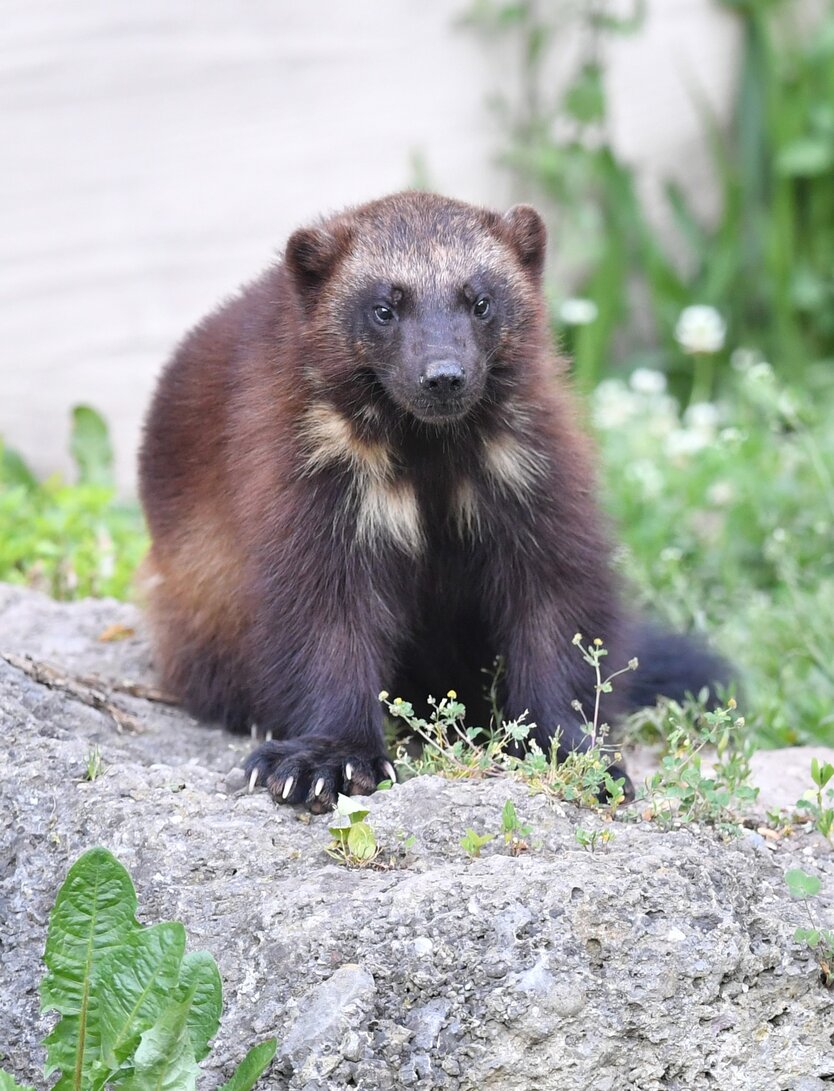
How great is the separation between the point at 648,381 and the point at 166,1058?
4.86 meters

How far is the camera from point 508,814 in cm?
258

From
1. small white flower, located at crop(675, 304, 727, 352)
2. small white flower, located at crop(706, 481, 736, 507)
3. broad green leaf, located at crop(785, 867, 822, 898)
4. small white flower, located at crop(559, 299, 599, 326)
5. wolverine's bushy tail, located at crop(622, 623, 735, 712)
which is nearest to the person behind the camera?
broad green leaf, located at crop(785, 867, 822, 898)

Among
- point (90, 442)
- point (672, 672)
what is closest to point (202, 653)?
point (672, 672)

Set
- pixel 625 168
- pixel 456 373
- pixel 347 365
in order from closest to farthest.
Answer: pixel 456 373
pixel 347 365
pixel 625 168

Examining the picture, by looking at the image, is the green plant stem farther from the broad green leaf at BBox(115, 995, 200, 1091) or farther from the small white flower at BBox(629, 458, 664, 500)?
the broad green leaf at BBox(115, 995, 200, 1091)

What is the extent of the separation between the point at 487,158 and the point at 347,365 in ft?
14.0

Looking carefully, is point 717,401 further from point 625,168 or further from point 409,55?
point 409,55

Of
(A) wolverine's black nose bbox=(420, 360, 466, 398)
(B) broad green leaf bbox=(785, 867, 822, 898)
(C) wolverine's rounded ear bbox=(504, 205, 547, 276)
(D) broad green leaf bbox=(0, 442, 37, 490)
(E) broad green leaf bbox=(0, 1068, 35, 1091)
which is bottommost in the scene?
(D) broad green leaf bbox=(0, 442, 37, 490)

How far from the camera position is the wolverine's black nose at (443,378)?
3.01 m

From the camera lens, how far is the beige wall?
21.0ft

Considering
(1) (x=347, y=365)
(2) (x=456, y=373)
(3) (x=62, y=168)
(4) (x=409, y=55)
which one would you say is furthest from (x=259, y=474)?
(4) (x=409, y=55)

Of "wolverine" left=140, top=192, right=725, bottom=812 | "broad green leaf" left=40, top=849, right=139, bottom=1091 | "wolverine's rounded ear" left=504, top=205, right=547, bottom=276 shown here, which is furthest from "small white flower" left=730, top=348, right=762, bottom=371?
"broad green leaf" left=40, top=849, right=139, bottom=1091

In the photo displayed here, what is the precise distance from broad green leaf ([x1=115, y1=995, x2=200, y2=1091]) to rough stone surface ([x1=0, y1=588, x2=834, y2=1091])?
0.41ft

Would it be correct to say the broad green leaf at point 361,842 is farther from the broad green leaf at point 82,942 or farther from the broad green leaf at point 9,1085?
the broad green leaf at point 9,1085
